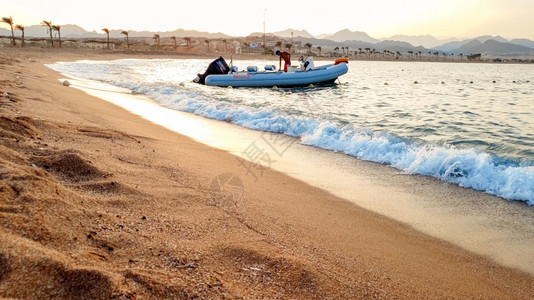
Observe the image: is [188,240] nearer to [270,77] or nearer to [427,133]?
[427,133]

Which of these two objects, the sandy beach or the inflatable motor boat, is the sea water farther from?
the inflatable motor boat

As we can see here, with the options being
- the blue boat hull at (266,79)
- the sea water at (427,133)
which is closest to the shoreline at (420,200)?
the sea water at (427,133)

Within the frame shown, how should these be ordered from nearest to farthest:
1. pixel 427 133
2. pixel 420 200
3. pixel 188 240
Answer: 1. pixel 188 240
2. pixel 420 200
3. pixel 427 133

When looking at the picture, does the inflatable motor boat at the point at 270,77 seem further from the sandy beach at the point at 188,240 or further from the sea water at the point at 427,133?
the sandy beach at the point at 188,240

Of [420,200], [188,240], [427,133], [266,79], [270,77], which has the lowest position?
[420,200]

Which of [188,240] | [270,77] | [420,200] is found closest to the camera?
[188,240]

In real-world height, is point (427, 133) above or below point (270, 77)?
below

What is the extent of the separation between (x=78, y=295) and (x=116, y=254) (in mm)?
506

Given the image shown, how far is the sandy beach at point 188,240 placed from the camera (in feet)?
6.78

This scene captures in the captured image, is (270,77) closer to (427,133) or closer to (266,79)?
(266,79)

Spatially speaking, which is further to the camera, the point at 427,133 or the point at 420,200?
the point at 427,133

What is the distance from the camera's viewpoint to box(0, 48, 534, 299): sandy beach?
207 centimetres

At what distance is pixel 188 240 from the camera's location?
9.18 ft

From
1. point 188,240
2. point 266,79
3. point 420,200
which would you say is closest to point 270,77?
point 266,79
